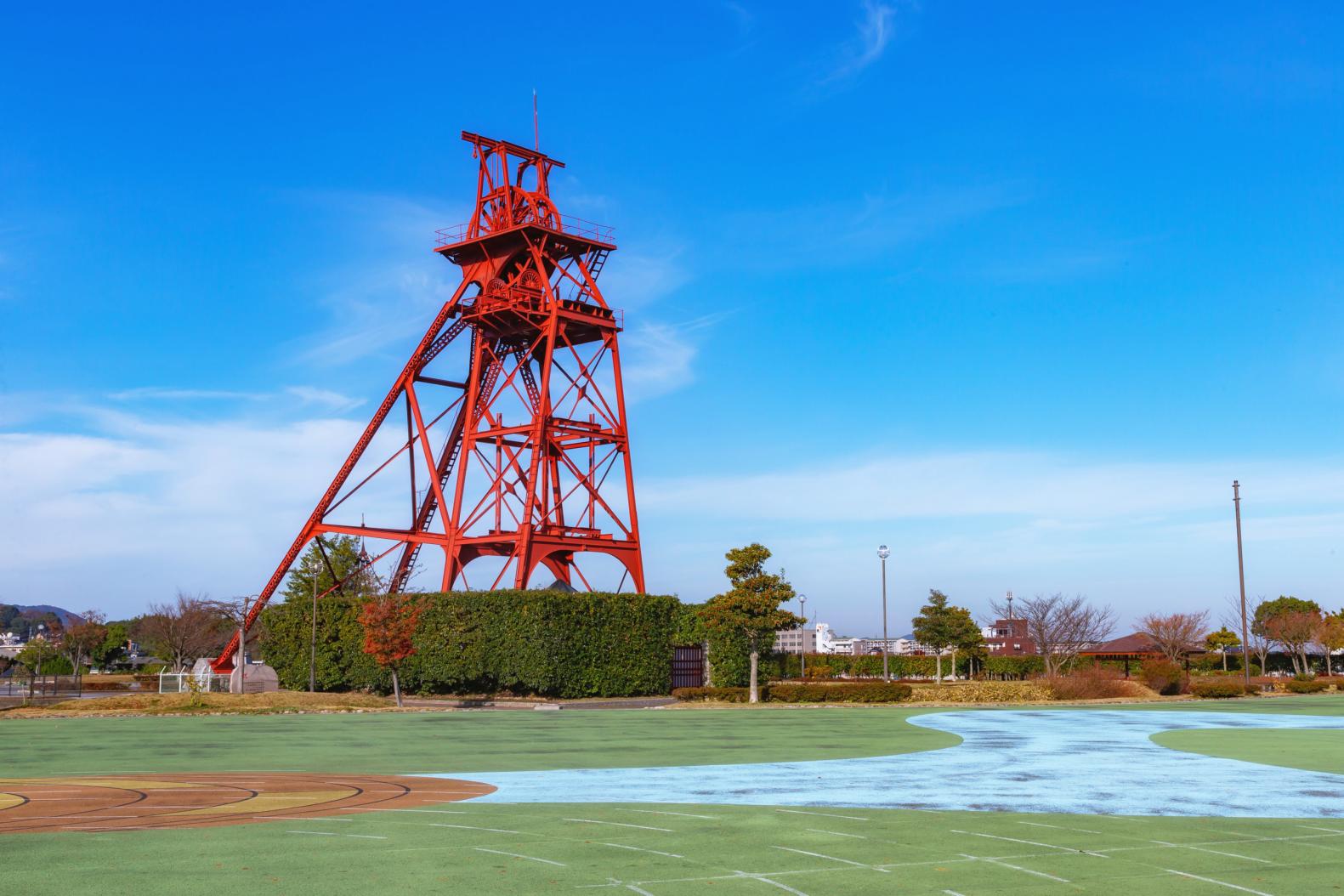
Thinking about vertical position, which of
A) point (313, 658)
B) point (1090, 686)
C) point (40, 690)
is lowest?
point (40, 690)

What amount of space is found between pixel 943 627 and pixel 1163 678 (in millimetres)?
18730

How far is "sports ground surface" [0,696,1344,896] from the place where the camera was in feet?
32.7

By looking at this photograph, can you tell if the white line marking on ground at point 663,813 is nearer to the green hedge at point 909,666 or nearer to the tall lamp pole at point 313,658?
the tall lamp pole at point 313,658

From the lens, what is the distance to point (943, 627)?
220 ft

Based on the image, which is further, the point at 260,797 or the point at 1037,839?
the point at 260,797

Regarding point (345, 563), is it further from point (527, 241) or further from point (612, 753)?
point (612, 753)

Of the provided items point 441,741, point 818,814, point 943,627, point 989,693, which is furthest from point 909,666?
point 818,814

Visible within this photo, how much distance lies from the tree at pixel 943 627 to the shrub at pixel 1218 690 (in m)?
16.0

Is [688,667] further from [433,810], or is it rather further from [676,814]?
[676,814]

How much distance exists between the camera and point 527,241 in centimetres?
5641

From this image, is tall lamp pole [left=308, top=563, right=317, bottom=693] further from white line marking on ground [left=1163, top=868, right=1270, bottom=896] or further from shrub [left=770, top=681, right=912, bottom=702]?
white line marking on ground [left=1163, top=868, right=1270, bottom=896]

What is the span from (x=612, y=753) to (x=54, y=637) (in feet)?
211

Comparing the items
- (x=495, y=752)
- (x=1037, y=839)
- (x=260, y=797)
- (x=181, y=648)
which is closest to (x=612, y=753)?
(x=495, y=752)

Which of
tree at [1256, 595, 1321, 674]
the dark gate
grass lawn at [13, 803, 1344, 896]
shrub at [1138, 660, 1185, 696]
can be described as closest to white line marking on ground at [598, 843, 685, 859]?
grass lawn at [13, 803, 1344, 896]
